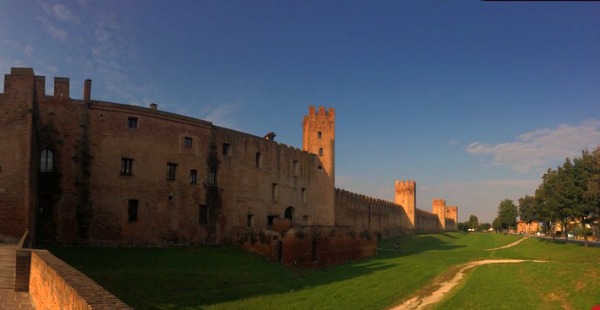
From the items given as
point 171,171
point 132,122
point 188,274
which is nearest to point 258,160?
point 171,171

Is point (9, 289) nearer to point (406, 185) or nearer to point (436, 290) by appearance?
point (436, 290)

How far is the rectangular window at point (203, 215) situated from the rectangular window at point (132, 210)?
13.3ft

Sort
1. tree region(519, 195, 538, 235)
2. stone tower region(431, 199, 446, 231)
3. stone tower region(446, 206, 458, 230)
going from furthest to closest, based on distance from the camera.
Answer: stone tower region(446, 206, 458, 230) → stone tower region(431, 199, 446, 231) → tree region(519, 195, 538, 235)

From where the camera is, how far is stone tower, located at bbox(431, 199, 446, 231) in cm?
11081

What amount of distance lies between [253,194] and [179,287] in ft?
49.3

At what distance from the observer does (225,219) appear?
95.9ft

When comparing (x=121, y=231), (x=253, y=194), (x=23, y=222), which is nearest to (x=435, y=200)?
(x=253, y=194)

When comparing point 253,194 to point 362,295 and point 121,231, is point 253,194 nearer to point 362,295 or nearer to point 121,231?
point 121,231

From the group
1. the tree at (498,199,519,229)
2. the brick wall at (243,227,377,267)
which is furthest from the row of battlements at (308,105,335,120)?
the tree at (498,199,519,229)

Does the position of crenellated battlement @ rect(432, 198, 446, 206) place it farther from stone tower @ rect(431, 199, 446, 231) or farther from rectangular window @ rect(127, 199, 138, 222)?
rectangular window @ rect(127, 199, 138, 222)

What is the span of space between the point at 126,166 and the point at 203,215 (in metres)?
5.62

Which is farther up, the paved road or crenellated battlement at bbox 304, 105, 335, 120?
crenellated battlement at bbox 304, 105, 335, 120

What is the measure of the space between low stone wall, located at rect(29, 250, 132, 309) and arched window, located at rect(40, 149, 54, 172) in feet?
40.3

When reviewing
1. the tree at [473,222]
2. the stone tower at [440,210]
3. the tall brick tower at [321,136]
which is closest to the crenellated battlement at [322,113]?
the tall brick tower at [321,136]
